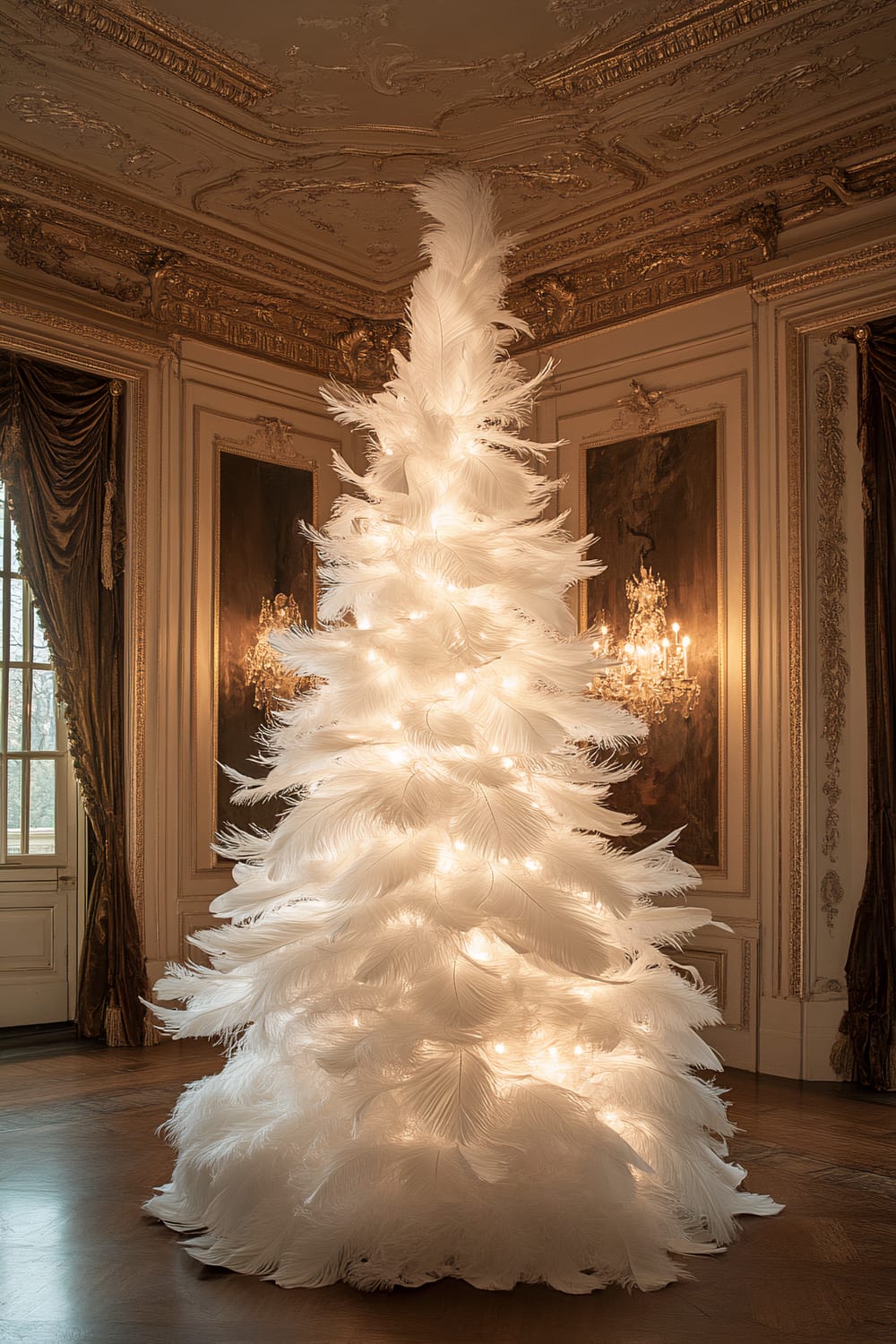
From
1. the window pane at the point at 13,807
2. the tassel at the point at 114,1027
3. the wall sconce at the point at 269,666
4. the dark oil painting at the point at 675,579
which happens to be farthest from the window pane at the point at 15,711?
the dark oil painting at the point at 675,579

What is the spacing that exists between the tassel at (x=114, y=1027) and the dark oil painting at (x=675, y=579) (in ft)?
10.3

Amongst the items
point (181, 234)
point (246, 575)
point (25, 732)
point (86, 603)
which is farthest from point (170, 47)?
point (25, 732)

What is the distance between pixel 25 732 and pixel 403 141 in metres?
3.93

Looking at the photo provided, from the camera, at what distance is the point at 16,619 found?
23.4 ft

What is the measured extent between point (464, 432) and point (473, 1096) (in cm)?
208

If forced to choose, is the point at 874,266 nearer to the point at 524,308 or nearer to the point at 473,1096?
the point at 524,308

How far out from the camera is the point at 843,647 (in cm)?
635

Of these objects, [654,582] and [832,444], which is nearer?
[832,444]

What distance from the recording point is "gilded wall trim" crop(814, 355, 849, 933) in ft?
20.7

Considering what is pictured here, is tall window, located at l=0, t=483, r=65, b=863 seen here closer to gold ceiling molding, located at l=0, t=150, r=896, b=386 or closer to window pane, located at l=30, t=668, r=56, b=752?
window pane, located at l=30, t=668, r=56, b=752

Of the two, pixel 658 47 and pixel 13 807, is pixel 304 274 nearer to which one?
pixel 658 47

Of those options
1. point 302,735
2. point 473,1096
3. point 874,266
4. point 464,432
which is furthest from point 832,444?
point 473,1096

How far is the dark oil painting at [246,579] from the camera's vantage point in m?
7.73

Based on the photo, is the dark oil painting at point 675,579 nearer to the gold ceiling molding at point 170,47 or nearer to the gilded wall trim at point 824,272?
the gilded wall trim at point 824,272
